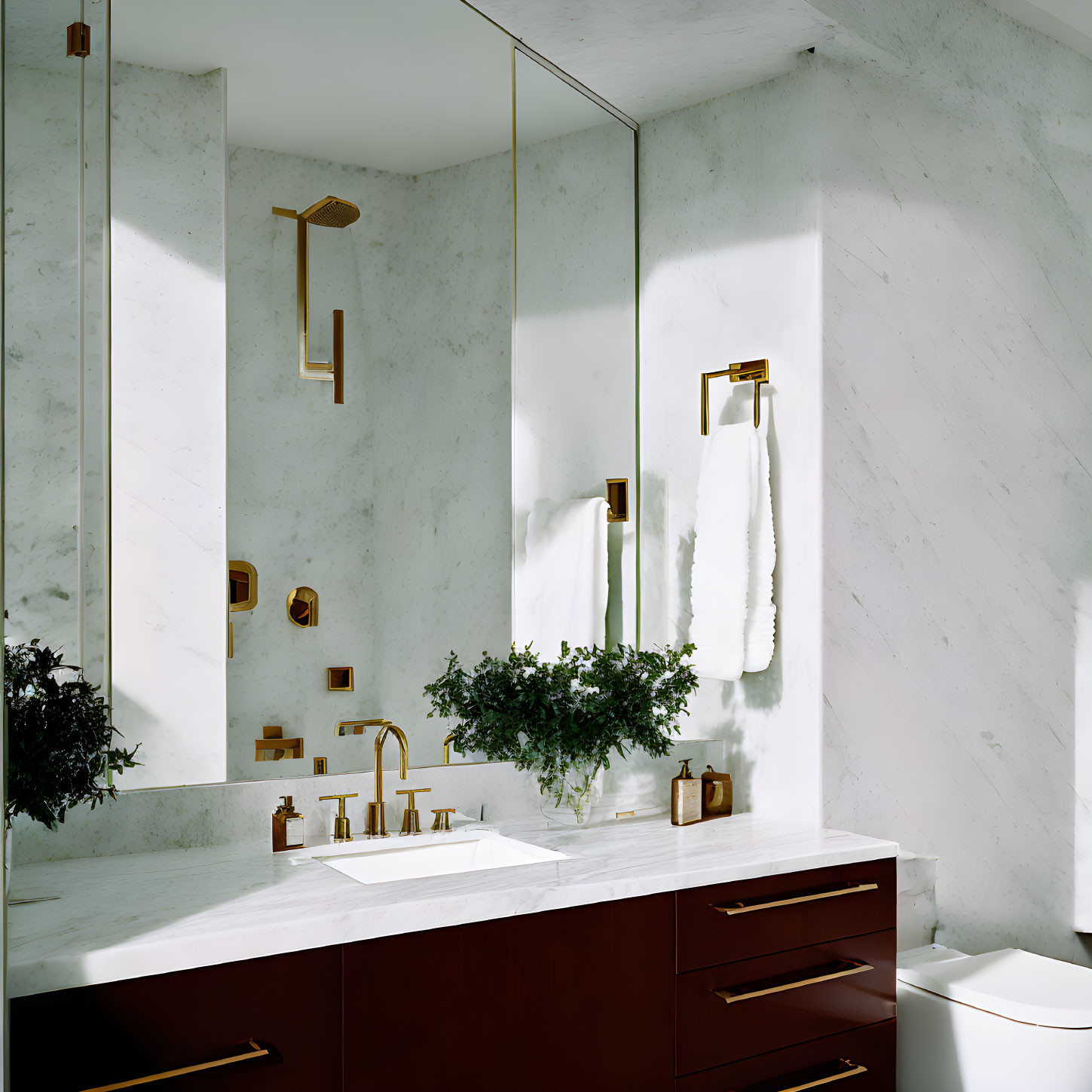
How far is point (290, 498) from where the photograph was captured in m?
2.04

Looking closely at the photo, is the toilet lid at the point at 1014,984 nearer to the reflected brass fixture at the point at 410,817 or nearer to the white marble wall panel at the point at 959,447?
the white marble wall panel at the point at 959,447

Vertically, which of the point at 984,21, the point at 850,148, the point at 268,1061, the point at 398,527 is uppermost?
the point at 984,21

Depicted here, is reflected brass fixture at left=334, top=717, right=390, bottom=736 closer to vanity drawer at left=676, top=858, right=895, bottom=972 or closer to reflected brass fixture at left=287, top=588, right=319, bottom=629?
reflected brass fixture at left=287, top=588, right=319, bottom=629

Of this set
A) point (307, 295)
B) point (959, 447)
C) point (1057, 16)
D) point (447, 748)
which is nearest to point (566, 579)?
point (447, 748)

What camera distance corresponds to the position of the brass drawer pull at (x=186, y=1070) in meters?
1.27

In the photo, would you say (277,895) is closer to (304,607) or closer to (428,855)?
(428,855)

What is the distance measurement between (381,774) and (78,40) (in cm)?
136

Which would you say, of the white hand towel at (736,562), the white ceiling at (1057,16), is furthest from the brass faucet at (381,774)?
the white ceiling at (1057,16)

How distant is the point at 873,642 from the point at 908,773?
341 millimetres

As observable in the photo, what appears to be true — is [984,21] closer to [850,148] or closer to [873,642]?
[850,148]

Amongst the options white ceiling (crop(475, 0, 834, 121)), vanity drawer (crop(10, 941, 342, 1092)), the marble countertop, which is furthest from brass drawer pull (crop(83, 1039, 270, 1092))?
white ceiling (crop(475, 0, 834, 121))

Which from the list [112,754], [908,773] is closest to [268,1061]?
[112,754]

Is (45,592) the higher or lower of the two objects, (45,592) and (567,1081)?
the higher

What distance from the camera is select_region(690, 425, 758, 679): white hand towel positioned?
244 centimetres
